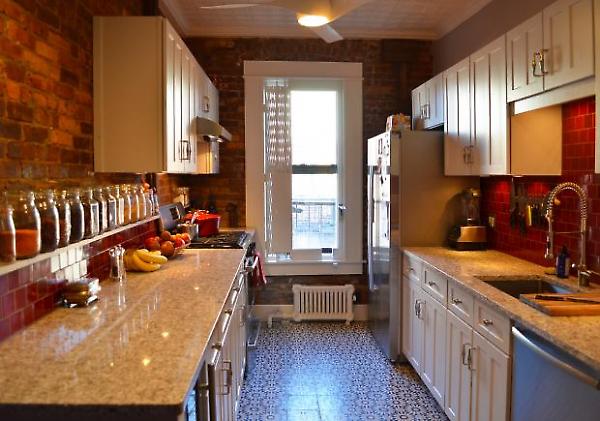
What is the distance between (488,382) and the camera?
2365 millimetres

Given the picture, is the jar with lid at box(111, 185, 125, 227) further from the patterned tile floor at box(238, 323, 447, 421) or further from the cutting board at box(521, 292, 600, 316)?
Answer: the cutting board at box(521, 292, 600, 316)

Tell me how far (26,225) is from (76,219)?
335 mm

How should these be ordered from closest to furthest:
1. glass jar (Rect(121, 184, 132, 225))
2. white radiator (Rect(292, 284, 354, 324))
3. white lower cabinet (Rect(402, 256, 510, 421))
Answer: white lower cabinet (Rect(402, 256, 510, 421)) → glass jar (Rect(121, 184, 132, 225)) → white radiator (Rect(292, 284, 354, 324))

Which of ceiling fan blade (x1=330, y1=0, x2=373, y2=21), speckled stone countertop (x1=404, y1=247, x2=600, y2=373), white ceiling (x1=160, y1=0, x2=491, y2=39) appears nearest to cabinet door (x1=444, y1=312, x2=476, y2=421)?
speckled stone countertop (x1=404, y1=247, x2=600, y2=373)

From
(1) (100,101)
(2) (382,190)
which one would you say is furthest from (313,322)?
(1) (100,101)

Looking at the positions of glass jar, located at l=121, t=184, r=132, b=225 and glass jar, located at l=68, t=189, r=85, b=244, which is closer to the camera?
glass jar, located at l=68, t=189, r=85, b=244

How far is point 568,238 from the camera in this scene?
2781 mm

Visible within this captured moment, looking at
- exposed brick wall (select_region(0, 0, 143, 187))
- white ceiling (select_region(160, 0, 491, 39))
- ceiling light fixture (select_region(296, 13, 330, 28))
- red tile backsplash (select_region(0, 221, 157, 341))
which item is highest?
white ceiling (select_region(160, 0, 491, 39))

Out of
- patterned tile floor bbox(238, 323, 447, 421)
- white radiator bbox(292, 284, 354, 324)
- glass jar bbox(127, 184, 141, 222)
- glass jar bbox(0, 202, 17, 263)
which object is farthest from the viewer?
white radiator bbox(292, 284, 354, 324)

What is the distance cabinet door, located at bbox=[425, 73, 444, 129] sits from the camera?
12.9 ft

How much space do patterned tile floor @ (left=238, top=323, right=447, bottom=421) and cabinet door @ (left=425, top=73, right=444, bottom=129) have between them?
6.38 feet

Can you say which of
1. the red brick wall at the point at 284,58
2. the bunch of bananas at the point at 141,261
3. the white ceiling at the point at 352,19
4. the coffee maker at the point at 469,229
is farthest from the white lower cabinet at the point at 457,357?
the white ceiling at the point at 352,19

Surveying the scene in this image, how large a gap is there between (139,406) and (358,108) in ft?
13.9

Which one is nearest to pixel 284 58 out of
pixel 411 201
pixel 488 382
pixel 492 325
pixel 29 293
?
pixel 411 201
